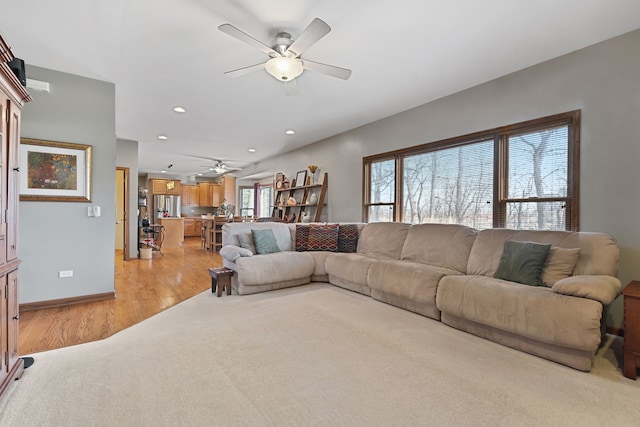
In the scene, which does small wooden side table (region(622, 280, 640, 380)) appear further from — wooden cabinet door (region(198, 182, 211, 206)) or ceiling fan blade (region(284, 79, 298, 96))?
wooden cabinet door (region(198, 182, 211, 206))

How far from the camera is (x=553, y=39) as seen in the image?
8.88ft

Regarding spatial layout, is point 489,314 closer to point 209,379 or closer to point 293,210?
point 209,379

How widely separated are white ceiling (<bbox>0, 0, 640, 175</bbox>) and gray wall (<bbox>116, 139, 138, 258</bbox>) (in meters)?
2.43

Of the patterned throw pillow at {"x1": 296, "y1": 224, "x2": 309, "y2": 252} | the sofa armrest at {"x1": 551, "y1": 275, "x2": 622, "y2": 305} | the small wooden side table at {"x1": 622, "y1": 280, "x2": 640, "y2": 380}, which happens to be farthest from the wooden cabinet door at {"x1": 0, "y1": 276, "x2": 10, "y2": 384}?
the small wooden side table at {"x1": 622, "y1": 280, "x2": 640, "y2": 380}

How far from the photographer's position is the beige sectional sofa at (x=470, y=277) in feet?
6.86

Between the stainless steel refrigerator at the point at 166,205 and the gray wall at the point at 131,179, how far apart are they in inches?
148

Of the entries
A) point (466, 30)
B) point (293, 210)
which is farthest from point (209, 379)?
point (293, 210)

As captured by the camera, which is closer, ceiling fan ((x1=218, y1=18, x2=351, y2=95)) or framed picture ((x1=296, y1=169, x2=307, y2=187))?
ceiling fan ((x1=218, y1=18, x2=351, y2=95))

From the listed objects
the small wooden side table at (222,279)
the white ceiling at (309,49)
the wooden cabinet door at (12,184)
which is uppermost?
the white ceiling at (309,49)

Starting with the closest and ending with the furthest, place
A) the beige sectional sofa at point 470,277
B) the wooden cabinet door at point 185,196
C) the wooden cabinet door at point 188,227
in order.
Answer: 1. the beige sectional sofa at point 470,277
2. the wooden cabinet door at point 188,227
3. the wooden cabinet door at point 185,196

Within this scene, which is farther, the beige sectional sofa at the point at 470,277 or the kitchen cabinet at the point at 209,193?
the kitchen cabinet at the point at 209,193

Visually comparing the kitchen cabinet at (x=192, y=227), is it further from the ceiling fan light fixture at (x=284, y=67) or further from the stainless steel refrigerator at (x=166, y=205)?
the ceiling fan light fixture at (x=284, y=67)

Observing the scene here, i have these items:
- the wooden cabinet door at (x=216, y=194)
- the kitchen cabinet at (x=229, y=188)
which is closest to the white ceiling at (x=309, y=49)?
the kitchen cabinet at (x=229, y=188)

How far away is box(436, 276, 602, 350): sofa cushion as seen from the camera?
6.53 feet
